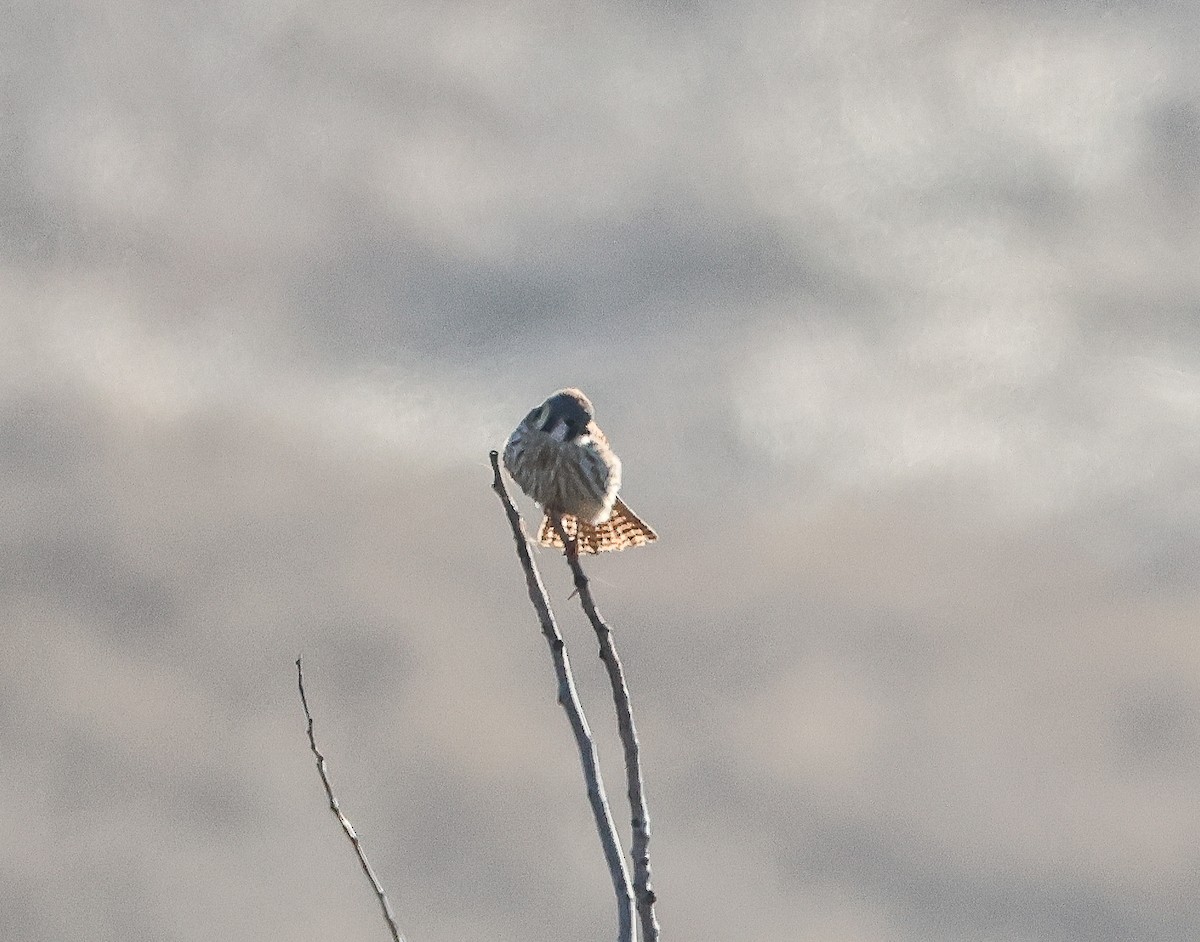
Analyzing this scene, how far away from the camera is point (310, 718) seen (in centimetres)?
618

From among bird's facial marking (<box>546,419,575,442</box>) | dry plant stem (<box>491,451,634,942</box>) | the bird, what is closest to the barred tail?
the bird

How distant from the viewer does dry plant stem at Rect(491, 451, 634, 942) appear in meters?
5.43

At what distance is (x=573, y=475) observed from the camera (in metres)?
9.05

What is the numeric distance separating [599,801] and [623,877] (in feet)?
0.92

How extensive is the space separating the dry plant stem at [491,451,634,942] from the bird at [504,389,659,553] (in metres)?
2.89

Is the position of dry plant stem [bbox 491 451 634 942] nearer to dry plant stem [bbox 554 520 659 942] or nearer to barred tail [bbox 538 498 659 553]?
dry plant stem [bbox 554 520 659 942]

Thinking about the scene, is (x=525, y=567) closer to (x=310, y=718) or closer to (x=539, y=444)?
(x=310, y=718)

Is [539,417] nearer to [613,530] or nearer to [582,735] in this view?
[613,530]

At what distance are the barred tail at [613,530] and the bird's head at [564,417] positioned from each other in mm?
473

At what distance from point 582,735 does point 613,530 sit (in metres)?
3.92

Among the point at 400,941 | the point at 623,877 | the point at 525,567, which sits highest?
the point at 525,567

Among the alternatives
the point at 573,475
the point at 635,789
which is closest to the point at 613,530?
the point at 573,475

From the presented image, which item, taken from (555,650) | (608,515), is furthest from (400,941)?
(608,515)

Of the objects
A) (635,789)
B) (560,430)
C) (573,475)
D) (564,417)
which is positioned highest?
(564,417)
